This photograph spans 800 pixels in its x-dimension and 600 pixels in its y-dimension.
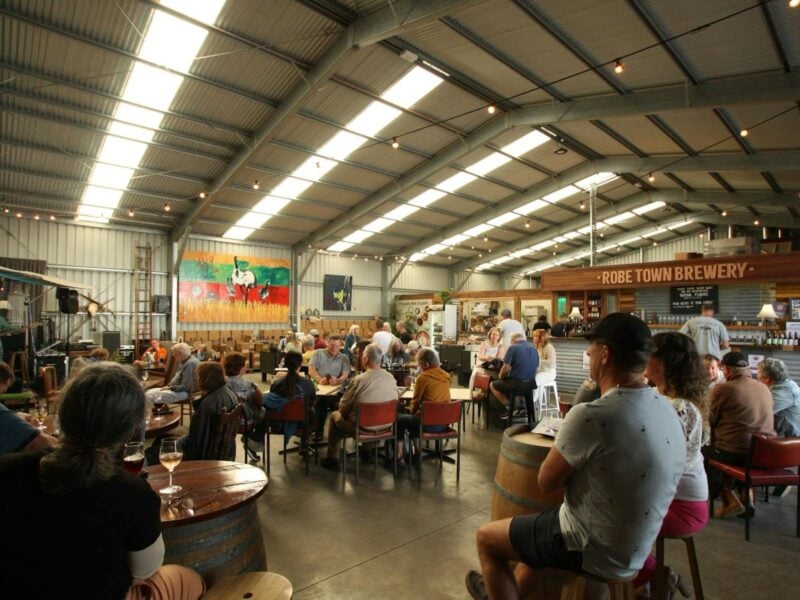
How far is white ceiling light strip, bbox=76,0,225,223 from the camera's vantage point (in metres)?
6.32

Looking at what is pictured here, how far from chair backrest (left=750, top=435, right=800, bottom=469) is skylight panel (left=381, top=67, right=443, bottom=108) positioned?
23.3ft

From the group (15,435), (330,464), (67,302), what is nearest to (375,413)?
(330,464)

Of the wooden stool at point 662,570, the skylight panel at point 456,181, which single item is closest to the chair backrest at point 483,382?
the wooden stool at point 662,570

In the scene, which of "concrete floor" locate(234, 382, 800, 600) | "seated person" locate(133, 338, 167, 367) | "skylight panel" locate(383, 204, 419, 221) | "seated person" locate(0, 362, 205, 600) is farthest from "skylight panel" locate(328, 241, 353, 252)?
"seated person" locate(0, 362, 205, 600)

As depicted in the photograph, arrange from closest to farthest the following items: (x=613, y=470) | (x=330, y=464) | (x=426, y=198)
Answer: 1. (x=613, y=470)
2. (x=330, y=464)
3. (x=426, y=198)

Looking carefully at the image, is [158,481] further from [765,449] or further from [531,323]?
[531,323]

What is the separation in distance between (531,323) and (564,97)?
8.61 m

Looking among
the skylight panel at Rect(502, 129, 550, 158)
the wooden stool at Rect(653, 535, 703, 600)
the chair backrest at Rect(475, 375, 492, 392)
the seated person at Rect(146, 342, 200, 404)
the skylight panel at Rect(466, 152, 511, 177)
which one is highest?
the skylight panel at Rect(502, 129, 550, 158)

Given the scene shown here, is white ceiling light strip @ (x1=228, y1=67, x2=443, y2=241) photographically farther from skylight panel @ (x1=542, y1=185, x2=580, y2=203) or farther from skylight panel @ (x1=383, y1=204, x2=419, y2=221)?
skylight panel @ (x1=542, y1=185, x2=580, y2=203)

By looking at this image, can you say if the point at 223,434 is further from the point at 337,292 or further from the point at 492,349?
the point at 337,292

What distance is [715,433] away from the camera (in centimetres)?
376

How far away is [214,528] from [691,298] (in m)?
9.88

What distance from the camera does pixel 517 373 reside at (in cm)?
→ 631

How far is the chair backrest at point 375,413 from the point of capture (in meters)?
4.31
